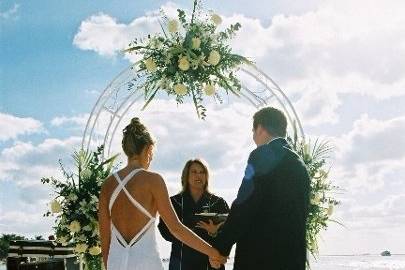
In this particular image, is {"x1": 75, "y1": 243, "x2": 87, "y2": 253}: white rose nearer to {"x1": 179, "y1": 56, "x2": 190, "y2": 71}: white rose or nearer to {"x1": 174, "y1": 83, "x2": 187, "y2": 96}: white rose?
{"x1": 174, "y1": 83, "x2": 187, "y2": 96}: white rose

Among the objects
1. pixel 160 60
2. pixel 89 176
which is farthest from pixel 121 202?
pixel 160 60

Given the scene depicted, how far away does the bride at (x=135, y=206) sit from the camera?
364 cm

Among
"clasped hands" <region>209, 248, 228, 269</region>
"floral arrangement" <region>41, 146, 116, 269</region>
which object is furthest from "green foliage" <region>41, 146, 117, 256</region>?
"clasped hands" <region>209, 248, 228, 269</region>

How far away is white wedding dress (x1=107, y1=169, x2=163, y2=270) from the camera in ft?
12.0

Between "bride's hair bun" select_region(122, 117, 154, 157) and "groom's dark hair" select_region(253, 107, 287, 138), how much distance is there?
0.79 meters

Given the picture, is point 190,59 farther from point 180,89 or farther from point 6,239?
point 6,239

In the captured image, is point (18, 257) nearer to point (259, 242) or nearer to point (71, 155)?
point (71, 155)

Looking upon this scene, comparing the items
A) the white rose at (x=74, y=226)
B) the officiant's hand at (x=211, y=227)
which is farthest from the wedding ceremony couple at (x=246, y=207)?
the white rose at (x=74, y=226)

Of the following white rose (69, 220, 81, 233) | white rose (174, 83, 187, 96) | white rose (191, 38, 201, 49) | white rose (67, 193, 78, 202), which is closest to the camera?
white rose (69, 220, 81, 233)

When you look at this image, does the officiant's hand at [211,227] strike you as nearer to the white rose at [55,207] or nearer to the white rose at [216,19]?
the white rose at [55,207]

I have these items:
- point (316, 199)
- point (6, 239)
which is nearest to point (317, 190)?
point (316, 199)

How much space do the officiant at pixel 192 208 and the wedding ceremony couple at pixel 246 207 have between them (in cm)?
203

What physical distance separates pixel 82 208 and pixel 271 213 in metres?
2.76

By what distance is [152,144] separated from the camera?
378 centimetres
